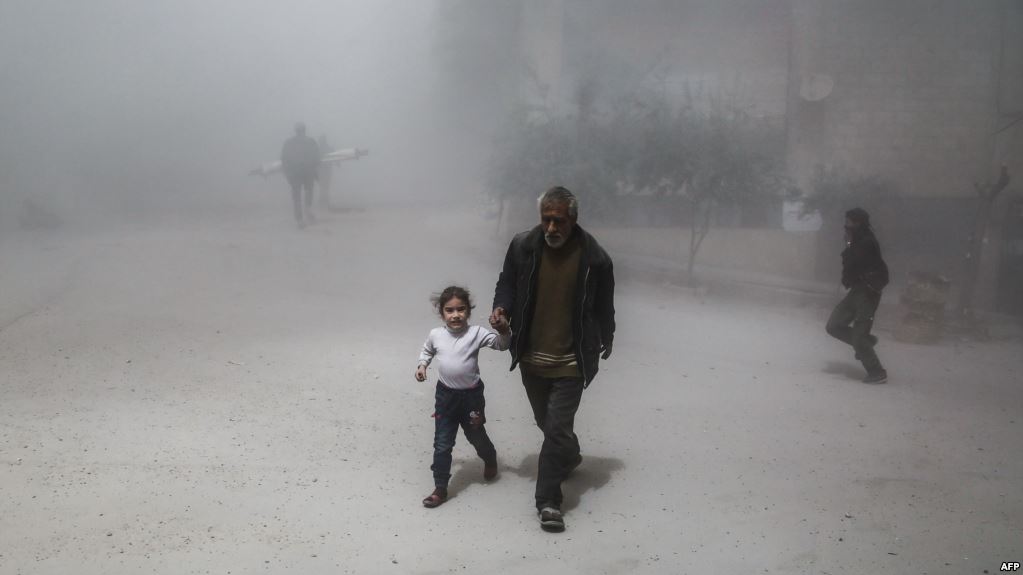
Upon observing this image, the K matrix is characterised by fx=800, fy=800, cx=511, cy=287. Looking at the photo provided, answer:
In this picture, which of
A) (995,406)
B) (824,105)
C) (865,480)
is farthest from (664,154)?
(865,480)

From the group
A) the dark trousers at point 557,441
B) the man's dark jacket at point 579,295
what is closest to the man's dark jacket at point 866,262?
the man's dark jacket at point 579,295

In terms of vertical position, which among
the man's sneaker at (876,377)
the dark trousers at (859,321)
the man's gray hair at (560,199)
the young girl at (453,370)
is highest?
the man's gray hair at (560,199)

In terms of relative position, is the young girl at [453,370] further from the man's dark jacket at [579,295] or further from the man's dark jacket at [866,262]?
the man's dark jacket at [866,262]

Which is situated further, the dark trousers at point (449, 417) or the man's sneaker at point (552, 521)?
the dark trousers at point (449, 417)

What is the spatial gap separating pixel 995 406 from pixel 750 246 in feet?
22.5

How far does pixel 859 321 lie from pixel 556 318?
4134mm

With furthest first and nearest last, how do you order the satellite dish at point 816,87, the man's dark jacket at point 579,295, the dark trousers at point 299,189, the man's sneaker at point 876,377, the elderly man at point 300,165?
the satellite dish at point 816,87, the elderly man at point 300,165, the dark trousers at point 299,189, the man's sneaker at point 876,377, the man's dark jacket at point 579,295

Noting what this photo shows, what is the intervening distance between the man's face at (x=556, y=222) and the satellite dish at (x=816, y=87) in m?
11.5

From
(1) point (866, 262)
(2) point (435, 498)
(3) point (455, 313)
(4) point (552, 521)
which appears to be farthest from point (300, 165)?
(4) point (552, 521)

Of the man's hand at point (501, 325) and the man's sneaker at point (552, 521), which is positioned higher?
the man's hand at point (501, 325)

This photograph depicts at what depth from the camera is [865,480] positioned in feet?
15.2

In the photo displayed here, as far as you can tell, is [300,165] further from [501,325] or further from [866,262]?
[501,325]

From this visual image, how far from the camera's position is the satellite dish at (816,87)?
1380 cm

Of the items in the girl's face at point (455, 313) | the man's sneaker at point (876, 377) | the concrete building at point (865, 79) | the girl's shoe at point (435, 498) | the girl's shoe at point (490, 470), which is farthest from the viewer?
the concrete building at point (865, 79)
